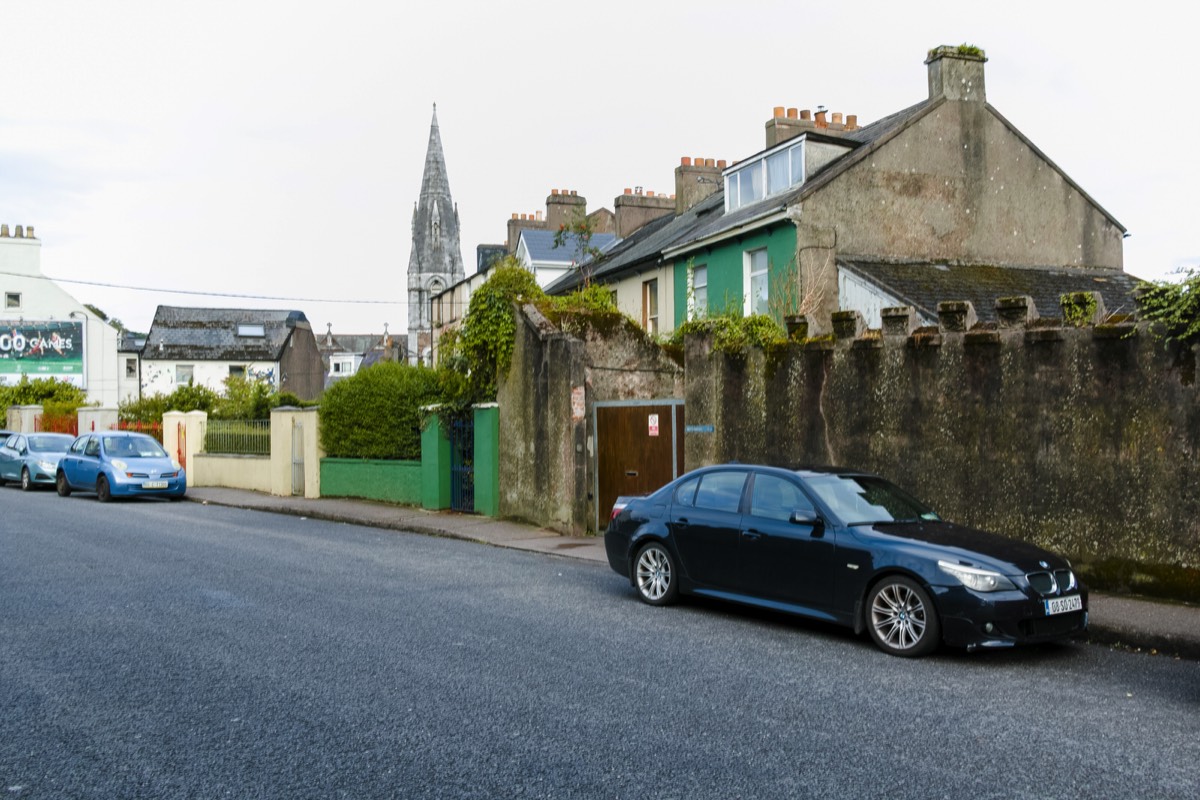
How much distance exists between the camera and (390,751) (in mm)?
5242

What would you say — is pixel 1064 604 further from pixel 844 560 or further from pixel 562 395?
pixel 562 395

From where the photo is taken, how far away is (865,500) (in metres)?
8.93

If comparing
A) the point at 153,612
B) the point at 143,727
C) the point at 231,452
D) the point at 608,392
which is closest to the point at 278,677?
the point at 143,727

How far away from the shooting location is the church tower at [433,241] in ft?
351

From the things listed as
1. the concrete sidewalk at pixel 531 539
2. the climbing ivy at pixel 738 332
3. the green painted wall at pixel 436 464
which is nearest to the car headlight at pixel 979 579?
the concrete sidewalk at pixel 531 539

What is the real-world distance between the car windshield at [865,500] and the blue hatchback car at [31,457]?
22736mm

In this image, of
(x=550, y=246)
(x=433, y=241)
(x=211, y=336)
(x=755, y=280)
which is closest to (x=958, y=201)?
(x=755, y=280)

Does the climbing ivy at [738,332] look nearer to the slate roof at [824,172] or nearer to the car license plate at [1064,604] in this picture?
the car license plate at [1064,604]

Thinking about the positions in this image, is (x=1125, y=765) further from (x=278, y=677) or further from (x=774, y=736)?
(x=278, y=677)

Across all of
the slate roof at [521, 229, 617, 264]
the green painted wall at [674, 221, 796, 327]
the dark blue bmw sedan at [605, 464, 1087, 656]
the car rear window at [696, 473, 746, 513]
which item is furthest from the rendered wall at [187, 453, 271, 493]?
the car rear window at [696, 473, 746, 513]

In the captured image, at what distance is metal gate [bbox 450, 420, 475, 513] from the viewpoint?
1902 cm

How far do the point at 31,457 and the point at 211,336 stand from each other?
Answer: 48.7m

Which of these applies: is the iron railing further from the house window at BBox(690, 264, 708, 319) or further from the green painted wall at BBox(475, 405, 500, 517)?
the house window at BBox(690, 264, 708, 319)

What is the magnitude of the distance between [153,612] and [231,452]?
64.0 feet
